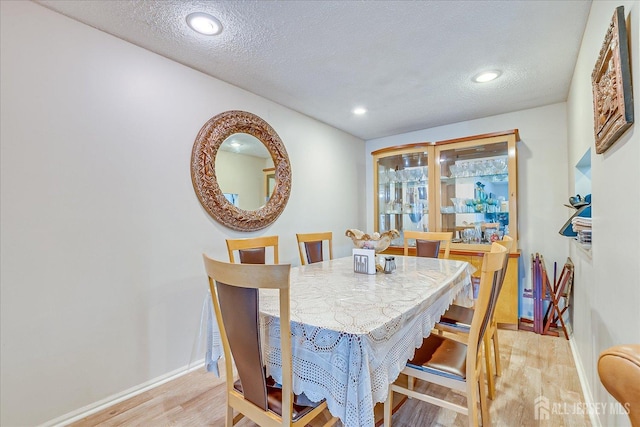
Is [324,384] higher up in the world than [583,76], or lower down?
lower down

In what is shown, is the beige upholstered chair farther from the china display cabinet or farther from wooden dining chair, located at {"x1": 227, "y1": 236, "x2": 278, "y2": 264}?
the china display cabinet

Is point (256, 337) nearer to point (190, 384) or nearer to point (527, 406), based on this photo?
point (190, 384)

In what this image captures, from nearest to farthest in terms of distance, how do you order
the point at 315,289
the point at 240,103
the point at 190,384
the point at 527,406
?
1. the point at 315,289
2. the point at 527,406
3. the point at 190,384
4. the point at 240,103

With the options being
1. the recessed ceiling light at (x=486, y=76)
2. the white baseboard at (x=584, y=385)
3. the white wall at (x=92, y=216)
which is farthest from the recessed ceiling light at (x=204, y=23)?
the white baseboard at (x=584, y=385)

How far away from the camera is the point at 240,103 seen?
2662mm

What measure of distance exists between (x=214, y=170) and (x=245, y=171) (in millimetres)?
327

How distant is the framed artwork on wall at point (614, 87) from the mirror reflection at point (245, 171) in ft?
7.70

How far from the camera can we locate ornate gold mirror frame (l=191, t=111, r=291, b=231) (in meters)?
2.33

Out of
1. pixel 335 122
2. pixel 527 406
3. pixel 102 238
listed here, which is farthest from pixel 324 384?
pixel 335 122

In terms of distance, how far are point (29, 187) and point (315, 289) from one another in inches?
64.0

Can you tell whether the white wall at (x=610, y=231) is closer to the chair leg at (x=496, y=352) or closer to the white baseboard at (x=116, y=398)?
the chair leg at (x=496, y=352)

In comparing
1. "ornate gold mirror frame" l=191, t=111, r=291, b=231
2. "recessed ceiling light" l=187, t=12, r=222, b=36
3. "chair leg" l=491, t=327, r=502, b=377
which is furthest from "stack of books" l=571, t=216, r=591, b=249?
"recessed ceiling light" l=187, t=12, r=222, b=36

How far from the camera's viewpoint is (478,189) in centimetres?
343

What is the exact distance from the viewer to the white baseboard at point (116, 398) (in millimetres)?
1665
